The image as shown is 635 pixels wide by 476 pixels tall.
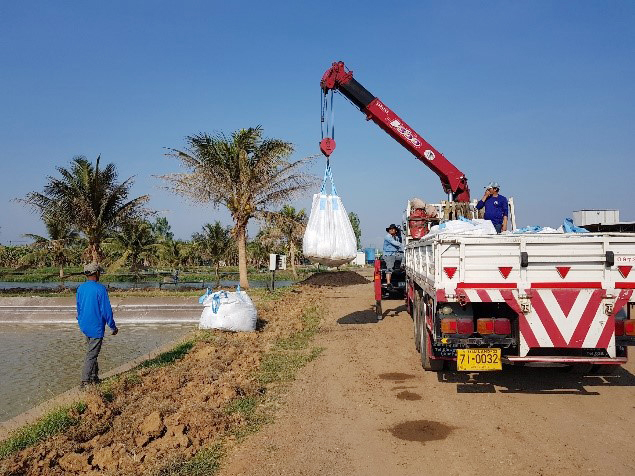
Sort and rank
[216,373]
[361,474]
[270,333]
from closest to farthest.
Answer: [361,474] → [216,373] → [270,333]

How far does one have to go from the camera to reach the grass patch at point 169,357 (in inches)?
317

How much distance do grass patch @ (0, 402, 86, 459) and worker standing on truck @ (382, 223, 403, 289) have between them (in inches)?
340

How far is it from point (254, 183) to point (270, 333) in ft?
34.6

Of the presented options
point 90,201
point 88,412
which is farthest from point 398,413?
point 90,201

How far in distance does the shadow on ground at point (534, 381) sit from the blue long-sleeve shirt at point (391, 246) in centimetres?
570

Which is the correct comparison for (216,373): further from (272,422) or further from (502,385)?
(502,385)

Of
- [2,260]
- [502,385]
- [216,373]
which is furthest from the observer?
[2,260]

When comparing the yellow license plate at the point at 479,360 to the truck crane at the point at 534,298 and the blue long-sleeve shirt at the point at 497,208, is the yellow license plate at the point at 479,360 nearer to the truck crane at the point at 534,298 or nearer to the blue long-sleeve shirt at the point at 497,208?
the truck crane at the point at 534,298

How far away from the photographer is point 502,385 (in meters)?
6.52

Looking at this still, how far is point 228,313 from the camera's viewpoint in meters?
10.4

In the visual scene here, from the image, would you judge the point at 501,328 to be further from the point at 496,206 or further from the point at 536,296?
the point at 496,206

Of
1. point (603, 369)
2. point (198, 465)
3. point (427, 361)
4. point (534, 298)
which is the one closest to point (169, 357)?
point (427, 361)

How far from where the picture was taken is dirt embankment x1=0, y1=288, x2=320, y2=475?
415 cm

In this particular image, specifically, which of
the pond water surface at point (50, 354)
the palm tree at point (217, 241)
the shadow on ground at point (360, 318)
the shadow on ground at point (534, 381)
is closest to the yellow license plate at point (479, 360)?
the shadow on ground at point (534, 381)
